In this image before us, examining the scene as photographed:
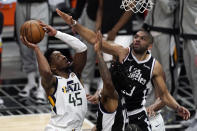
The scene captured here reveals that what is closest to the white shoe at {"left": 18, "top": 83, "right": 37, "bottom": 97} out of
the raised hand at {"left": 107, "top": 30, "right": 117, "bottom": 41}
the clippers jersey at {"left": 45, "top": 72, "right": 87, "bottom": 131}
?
the raised hand at {"left": 107, "top": 30, "right": 117, "bottom": 41}

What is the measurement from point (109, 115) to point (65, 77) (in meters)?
0.70

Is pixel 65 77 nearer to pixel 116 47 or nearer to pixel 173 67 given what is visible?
pixel 116 47

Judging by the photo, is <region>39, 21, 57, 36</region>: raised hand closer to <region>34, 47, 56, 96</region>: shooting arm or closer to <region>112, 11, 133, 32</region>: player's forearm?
<region>34, 47, 56, 96</region>: shooting arm

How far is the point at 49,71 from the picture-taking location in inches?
303

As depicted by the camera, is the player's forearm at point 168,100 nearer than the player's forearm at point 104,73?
No

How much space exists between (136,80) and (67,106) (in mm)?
1065

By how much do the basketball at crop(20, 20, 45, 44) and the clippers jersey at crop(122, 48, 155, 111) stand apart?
3.95ft

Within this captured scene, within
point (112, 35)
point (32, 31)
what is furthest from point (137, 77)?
point (112, 35)

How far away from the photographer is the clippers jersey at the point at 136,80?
844 cm

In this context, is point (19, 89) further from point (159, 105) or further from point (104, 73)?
point (104, 73)

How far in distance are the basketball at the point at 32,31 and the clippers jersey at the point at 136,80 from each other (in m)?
1.20

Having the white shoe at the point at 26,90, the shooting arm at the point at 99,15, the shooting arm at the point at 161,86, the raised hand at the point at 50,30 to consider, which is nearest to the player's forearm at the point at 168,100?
the shooting arm at the point at 161,86

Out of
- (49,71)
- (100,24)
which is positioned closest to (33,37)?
(49,71)

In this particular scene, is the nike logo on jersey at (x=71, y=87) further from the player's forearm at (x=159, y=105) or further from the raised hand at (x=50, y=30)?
the player's forearm at (x=159, y=105)
